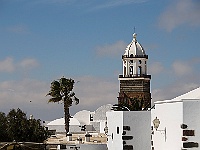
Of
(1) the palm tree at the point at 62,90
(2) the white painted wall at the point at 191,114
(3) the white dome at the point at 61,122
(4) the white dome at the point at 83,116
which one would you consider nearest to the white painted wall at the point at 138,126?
(2) the white painted wall at the point at 191,114

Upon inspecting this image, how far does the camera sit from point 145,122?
17.6m

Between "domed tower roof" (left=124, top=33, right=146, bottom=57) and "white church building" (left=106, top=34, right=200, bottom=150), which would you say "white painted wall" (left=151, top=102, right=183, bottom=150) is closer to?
"white church building" (left=106, top=34, right=200, bottom=150)

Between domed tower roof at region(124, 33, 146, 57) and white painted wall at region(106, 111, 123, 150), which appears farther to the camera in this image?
domed tower roof at region(124, 33, 146, 57)

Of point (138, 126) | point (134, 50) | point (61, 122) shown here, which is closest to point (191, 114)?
point (138, 126)

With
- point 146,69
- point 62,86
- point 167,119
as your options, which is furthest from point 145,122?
point 146,69

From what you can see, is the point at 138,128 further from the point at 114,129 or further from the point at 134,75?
the point at 134,75

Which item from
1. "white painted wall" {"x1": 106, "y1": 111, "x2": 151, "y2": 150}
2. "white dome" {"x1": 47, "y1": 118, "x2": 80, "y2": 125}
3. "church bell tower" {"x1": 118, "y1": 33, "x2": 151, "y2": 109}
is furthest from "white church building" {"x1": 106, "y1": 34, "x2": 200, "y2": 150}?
"white dome" {"x1": 47, "y1": 118, "x2": 80, "y2": 125}

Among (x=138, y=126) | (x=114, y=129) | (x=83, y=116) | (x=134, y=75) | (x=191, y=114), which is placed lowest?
(x=114, y=129)

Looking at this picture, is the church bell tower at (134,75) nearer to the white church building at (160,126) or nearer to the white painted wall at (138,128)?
the white church building at (160,126)

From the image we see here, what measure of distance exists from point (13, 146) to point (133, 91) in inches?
1443

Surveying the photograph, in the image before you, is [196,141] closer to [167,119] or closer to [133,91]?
[167,119]

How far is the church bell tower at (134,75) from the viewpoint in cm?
4719

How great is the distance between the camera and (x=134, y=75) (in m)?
48.3

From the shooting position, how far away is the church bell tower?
47.2 meters
